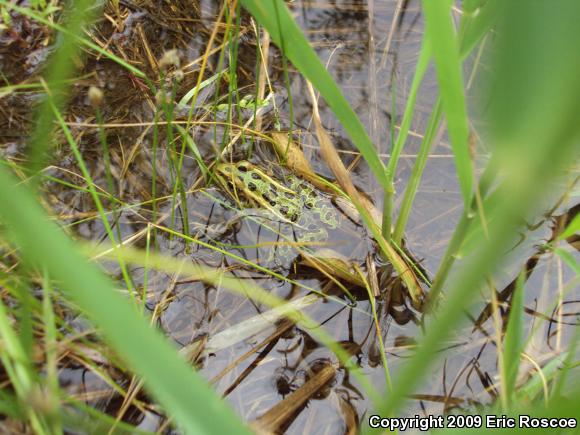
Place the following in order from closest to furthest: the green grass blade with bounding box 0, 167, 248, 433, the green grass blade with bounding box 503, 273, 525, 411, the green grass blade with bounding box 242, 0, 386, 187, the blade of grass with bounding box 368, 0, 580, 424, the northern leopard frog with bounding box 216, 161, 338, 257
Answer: the blade of grass with bounding box 368, 0, 580, 424
the green grass blade with bounding box 0, 167, 248, 433
the green grass blade with bounding box 242, 0, 386, 187
the green grass blade with bounding box 503, 273, 525, 411
the northern leopard frog with bounding box 216, 161, 338, 257

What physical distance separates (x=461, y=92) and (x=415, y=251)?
600 mm

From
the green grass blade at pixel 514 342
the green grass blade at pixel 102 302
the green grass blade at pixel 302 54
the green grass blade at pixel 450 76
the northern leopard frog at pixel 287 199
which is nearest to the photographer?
the green grass blade at pixel 102 302

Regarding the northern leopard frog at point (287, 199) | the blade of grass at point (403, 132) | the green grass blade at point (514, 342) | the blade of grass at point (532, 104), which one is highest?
the blade of grass at point (532, 104)

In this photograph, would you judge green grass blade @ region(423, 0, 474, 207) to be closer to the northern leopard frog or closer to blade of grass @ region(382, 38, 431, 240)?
blade of grass @ region(382, 38, 431, 240)

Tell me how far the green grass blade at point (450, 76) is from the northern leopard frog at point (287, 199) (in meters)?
0.53

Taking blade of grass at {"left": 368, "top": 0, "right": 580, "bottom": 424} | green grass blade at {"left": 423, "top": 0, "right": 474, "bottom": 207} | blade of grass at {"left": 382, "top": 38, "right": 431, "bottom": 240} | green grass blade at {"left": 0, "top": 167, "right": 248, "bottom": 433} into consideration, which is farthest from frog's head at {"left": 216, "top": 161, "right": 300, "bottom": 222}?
blade of grass at {"left": 368, "top": 0, "right": 580, "bottom": 424}

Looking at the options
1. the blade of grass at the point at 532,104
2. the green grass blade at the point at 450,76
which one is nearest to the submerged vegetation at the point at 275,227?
the green grass blade at the point at 450,76

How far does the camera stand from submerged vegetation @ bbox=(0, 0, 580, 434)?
0.87 m

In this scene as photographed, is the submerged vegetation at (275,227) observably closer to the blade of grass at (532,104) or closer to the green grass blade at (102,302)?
the green grass blade at (102,302)

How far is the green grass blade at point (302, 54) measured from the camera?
0.79 m

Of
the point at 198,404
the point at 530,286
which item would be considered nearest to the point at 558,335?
the point at 530,286

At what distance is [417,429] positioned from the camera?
3.31 feet

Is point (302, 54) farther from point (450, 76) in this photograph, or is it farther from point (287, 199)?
point (287, 199)

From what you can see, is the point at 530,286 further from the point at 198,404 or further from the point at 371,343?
the point at 198,404
